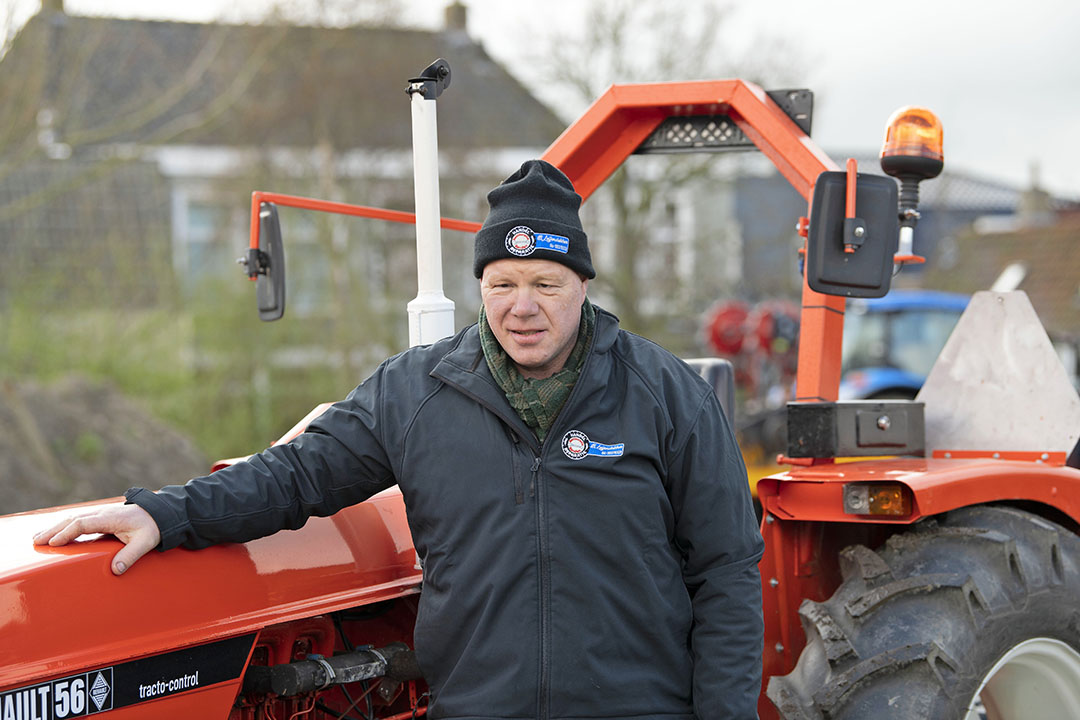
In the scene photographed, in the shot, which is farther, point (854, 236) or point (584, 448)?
point (854, 236)

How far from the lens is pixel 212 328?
1356cm

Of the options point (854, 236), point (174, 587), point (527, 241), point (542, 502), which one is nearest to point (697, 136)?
point (854, 236)

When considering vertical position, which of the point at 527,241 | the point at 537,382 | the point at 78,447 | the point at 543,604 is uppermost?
the point at 527,241

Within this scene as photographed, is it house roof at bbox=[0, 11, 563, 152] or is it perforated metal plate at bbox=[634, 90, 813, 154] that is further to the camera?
house roof at bbox=[0, 11, 563, 152]

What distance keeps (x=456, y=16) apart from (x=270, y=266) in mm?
15814

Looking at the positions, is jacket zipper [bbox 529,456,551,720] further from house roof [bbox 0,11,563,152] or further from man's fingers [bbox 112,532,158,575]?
house roof [bbox 0,11,563,152]

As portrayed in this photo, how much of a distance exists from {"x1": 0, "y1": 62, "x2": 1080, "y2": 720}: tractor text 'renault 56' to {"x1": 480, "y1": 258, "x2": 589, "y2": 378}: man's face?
1.90 ft

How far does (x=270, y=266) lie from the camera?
374cm

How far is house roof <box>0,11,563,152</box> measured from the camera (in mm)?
10586

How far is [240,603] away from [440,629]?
1.32 ft

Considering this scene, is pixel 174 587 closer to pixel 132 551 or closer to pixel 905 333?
pixel 132 551

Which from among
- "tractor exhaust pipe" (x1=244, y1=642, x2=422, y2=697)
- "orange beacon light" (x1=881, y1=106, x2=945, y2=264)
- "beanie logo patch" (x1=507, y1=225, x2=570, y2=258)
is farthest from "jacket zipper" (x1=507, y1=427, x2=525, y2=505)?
"orange beacon light" (x1=881, y1=106, x2=945, y2=264)

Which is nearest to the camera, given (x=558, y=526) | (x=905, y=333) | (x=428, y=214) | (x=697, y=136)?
(x=558, y=526)

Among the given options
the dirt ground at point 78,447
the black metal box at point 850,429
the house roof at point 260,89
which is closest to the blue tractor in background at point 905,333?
the house roof at point 260,89
